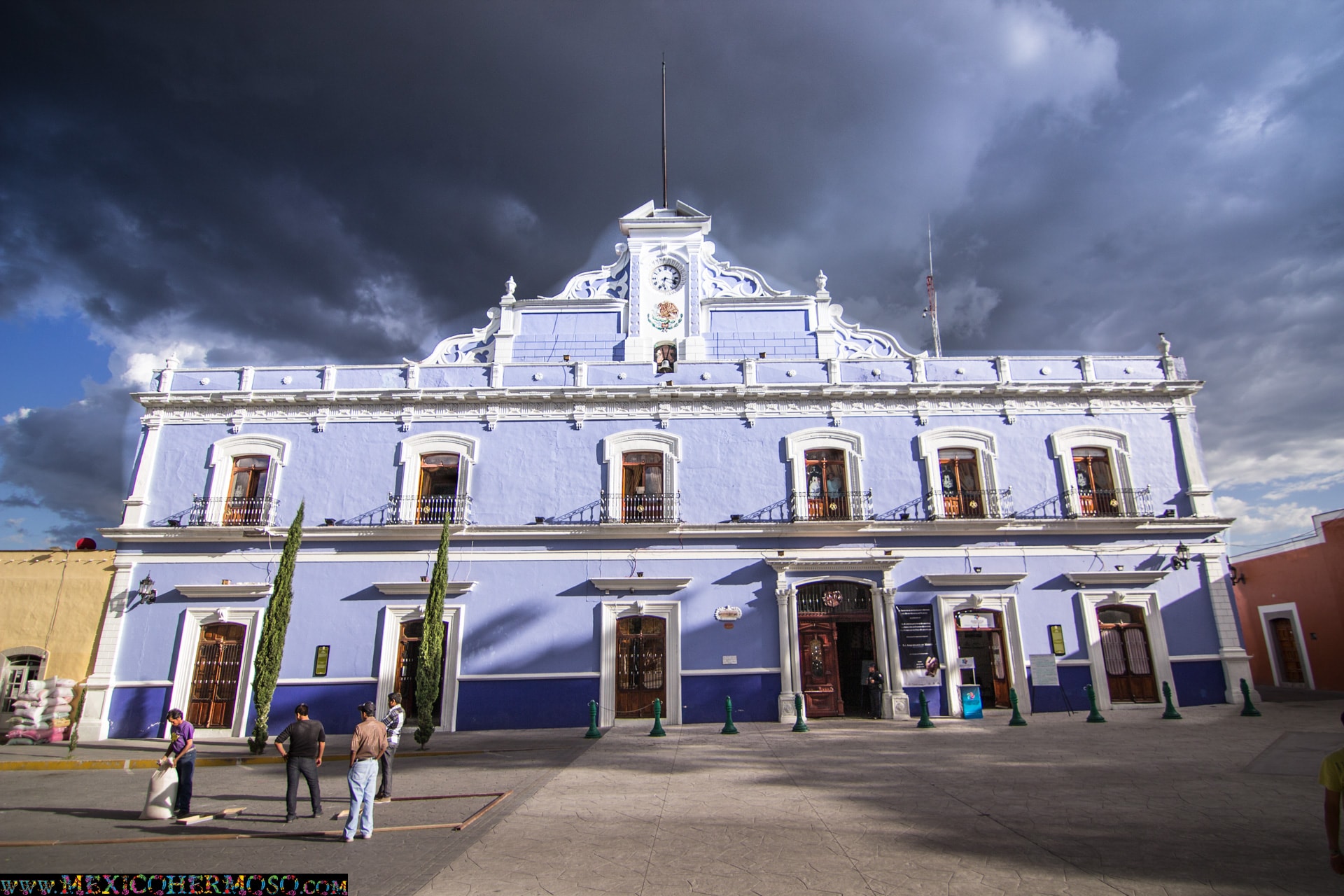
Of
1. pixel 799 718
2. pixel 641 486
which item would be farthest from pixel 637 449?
pixel 799 718

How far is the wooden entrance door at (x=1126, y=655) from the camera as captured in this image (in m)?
17.6

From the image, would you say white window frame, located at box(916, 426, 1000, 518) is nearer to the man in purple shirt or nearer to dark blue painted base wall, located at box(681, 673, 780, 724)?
dark blue painted base wall, located at box(681, 673, 780, 724)

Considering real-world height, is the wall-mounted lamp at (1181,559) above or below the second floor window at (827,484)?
below

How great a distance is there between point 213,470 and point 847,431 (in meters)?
17.1

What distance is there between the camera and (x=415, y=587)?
17812 millimetres

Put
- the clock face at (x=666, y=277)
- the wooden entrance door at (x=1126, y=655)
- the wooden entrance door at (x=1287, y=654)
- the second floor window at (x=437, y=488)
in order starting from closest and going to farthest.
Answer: the wooden entrance door at (x=1126, y=655) → the second floor window at (x=437, y=488) → the clock face at (x=666, y=277) → the wooden entrance door at (x=1287, y=654)

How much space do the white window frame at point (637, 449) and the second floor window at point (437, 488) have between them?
13.3 feet

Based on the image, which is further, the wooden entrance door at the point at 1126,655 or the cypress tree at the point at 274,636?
the wooden entrance door at the point at 1126,655

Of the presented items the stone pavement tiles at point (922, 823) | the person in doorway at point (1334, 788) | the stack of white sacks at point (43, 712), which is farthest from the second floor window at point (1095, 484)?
the stack of white sacks at point (43, 712)

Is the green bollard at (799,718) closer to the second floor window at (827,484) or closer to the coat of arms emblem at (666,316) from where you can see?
the second floor window at (827,484)

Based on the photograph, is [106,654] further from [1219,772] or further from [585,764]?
[1219,772]

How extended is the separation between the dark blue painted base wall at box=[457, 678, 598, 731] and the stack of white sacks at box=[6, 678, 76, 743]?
9.63 metres

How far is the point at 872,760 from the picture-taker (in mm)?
11836

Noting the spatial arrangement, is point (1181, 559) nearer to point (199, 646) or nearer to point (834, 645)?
point (834, 645)
